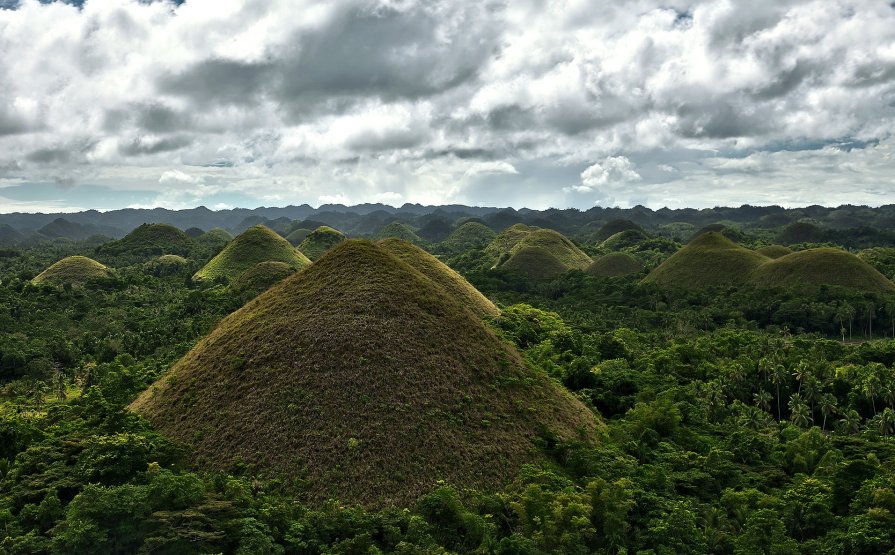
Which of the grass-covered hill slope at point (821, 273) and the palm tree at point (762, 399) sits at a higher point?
the grass-covered hill slope at point (821, 273)

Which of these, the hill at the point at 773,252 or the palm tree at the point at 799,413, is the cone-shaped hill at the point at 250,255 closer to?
the palm tree at the point at 799,413

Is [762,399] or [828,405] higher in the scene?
[828,405]

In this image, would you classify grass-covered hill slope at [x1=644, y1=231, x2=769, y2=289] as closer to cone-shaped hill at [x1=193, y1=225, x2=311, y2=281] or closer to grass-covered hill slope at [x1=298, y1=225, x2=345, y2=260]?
cone-shaped hill at [x1=193, y1=225, x2=311, y2=281]

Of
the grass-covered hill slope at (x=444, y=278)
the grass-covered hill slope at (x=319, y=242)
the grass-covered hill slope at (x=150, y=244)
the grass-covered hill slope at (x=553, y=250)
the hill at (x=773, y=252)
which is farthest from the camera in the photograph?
the grass-covered hill slope at (x=150, y=244)

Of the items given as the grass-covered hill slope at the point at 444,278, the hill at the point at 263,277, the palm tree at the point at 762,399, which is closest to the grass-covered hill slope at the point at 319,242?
the hill at the point at 263,277

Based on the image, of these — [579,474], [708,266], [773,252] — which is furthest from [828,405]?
[773,252]

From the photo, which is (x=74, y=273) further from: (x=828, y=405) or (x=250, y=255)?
(x=828, y=405)
